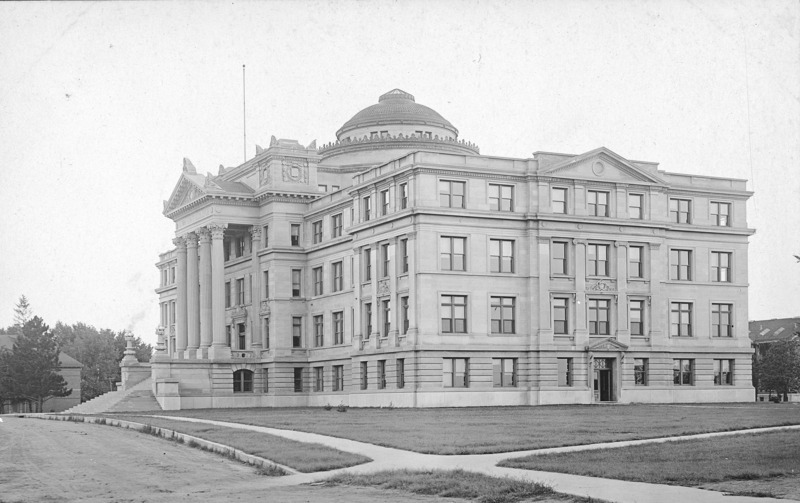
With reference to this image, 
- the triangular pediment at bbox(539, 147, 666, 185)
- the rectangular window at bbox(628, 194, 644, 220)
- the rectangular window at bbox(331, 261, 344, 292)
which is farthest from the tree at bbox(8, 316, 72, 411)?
the rectangular window at bbox(628, 194, 644, 220)

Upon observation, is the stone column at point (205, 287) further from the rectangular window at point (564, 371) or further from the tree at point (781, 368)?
the tree at point (781, 368)

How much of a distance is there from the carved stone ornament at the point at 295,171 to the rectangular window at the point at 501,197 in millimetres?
19750

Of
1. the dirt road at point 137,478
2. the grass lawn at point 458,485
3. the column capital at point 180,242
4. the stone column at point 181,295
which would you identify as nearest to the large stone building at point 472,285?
the column capital at point 180,242

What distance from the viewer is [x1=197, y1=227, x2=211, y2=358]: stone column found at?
85250mm

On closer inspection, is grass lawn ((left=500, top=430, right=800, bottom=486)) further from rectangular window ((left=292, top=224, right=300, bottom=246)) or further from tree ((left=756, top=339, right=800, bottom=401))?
tree ((left=756, top=339, right=800, bottom=401))

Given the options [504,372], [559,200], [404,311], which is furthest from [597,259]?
[404,311]

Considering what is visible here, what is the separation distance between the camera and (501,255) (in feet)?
228

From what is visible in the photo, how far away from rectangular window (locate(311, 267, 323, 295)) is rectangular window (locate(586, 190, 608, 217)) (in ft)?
71.1

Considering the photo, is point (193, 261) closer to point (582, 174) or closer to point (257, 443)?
point (582, 174)

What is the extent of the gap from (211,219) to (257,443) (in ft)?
172

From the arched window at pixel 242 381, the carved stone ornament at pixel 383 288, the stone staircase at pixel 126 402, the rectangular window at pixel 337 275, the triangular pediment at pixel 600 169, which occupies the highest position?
the triangular pediment at pixel 600 169

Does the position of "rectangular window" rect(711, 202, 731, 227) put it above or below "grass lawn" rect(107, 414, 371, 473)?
above

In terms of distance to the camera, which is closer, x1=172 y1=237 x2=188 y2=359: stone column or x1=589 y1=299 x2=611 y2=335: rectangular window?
x1=589 y1=299 x2=611 y2=335: rectangular window

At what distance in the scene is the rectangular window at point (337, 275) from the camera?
79.5 m
